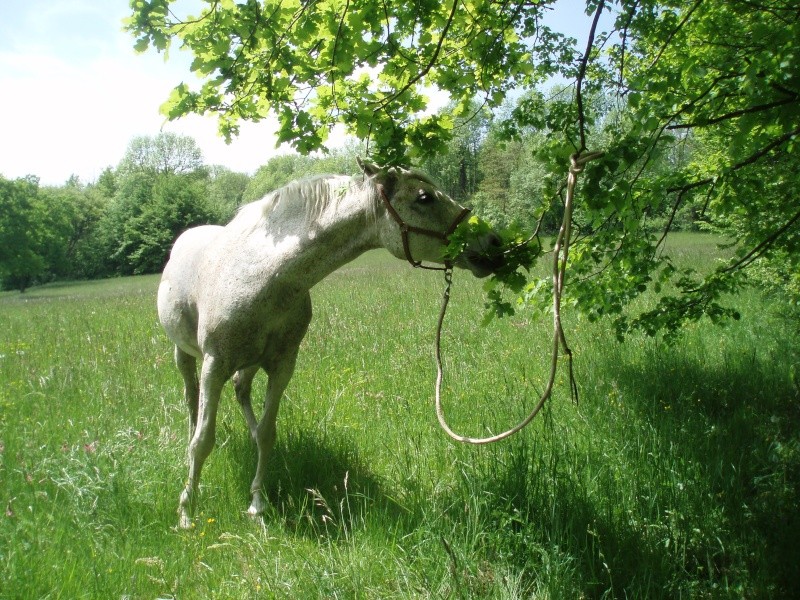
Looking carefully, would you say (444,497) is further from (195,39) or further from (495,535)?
(195,39)

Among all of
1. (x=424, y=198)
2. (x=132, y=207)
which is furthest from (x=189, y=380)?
(x=132, y=207)

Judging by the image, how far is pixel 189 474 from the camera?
11.9ft

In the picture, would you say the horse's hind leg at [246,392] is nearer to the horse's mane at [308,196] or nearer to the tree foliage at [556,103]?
the horse's mane at [308,196]

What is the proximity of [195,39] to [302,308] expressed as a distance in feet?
5.68

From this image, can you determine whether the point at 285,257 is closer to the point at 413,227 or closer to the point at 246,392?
the point at 413,227

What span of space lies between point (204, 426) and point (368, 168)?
2004 millimetres

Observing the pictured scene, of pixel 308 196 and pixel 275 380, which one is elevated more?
pixel 308 196

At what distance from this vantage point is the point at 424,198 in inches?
118

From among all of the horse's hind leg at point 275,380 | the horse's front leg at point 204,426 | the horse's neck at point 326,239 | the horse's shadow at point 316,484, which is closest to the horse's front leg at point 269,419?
the horse's hind leg at point 275,380

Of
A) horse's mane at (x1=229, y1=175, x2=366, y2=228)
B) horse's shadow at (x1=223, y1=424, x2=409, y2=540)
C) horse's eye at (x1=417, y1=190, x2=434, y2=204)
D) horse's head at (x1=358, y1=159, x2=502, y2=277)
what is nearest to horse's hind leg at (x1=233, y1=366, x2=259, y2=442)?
horse's shadow at (x1=223, y1=424, x2=409, y2=540)

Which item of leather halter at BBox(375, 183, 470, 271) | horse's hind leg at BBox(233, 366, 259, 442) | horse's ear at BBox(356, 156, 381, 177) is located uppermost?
horse's ear at BBox(356, 156, 381, 177)

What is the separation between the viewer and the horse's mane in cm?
324

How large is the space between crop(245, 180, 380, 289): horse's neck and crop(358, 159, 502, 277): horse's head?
0.53ft

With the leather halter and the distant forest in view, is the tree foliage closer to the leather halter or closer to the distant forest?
the leather halter
